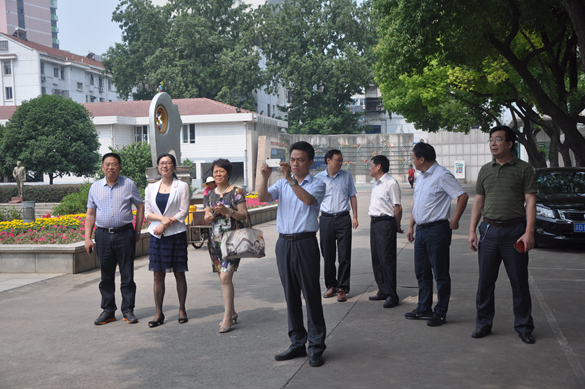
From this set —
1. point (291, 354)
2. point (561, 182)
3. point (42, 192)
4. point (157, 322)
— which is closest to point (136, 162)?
point (42, 192)

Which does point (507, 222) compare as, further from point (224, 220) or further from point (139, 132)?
point (139, 132)

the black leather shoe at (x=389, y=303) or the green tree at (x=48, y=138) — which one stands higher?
the green tree at (x=48, y=138)

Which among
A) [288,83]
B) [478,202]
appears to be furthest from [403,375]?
[288,83]

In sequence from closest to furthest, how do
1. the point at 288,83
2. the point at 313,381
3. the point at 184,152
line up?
the point at 313,381, the point at 184,152, the point at 288,83

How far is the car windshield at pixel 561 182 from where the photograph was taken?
1174 cm

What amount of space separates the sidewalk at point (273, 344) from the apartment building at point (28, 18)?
77.9 metres

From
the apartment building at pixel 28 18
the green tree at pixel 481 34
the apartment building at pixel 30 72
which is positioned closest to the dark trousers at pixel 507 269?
the green tree at pixel 481 34

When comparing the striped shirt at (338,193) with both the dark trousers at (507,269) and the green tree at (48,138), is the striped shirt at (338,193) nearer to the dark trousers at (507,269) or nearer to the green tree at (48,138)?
the dark trousers at (507,269)

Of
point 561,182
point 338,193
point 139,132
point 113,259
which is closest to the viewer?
point 113,259

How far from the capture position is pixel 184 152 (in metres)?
43.2

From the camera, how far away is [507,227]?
17.3ft

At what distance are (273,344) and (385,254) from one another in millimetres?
2116

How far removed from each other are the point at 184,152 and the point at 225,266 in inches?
1509

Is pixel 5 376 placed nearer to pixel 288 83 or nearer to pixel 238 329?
pixel 238 329
